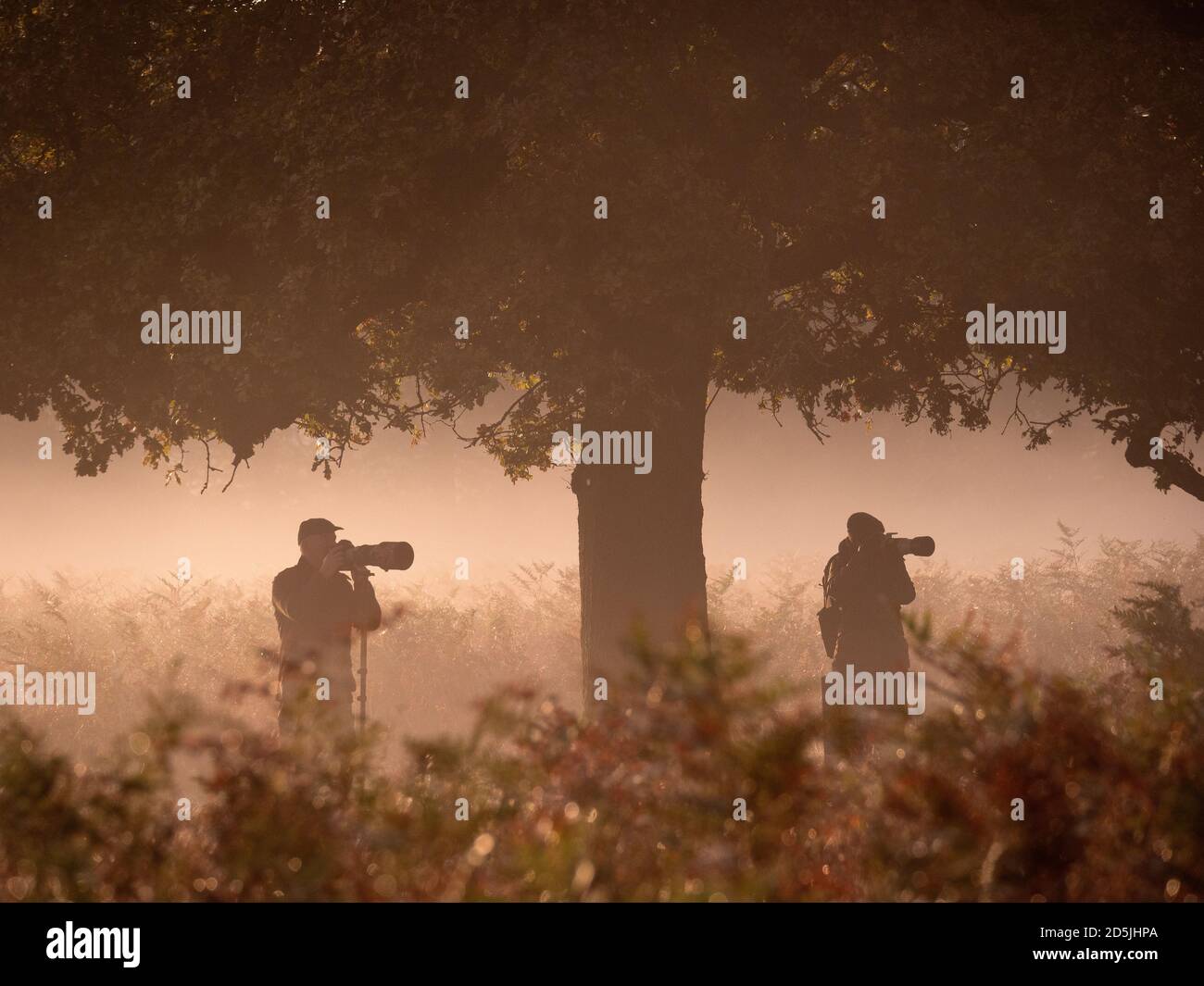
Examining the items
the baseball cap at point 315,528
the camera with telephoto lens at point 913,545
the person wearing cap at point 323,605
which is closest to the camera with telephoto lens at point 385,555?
the person wearing cap at point 323,605

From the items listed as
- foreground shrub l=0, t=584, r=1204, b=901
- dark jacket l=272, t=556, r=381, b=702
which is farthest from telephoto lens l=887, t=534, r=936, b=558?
foreground shrub l=0, t=584, r=1204, b=901

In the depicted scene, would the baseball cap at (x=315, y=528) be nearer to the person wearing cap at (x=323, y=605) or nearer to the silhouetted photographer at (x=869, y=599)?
the person wearing cap at (x=323, y=605)

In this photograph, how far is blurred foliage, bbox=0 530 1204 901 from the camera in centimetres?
333

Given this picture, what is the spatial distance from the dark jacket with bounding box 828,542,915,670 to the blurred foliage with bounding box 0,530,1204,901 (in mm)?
6577

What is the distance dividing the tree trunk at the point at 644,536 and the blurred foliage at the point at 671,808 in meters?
6.44

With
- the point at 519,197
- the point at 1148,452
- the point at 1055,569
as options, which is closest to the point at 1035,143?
the point at 1148,452

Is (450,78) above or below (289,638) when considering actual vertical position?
above

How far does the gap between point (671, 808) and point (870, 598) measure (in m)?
7.84

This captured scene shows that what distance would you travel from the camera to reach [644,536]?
10797mm

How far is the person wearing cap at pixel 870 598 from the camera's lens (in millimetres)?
10820

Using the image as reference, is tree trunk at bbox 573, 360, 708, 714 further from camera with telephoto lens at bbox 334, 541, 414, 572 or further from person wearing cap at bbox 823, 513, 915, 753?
camera with telephoto lens at bbox 334, 541, 414, 572
